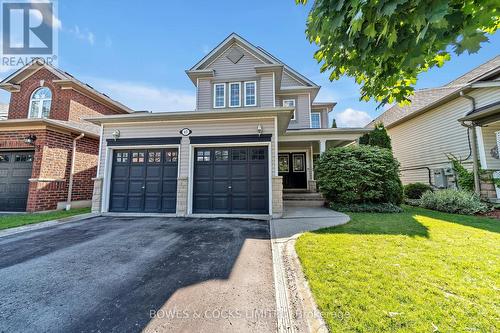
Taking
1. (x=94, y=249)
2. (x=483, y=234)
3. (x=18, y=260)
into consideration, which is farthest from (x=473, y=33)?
(x=18, y=260)

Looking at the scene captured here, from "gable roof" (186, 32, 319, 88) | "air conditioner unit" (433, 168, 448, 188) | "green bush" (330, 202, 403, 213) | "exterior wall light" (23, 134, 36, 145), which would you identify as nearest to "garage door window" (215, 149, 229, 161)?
"green bush" (330, 202, 403, 213)

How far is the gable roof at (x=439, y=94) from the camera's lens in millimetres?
9920

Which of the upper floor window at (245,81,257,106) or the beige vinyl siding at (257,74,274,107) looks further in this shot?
the upper floor window at (245,81,257,106)

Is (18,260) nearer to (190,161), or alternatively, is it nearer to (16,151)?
(190,161)

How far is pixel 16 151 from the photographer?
859cm

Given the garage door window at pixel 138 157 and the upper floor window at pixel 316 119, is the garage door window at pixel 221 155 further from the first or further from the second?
the upper floor window at pixel 316 119

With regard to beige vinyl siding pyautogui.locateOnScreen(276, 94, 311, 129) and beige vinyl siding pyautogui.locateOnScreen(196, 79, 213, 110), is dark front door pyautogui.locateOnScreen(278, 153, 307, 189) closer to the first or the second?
beige vinyl siding pyautogui.locateOnScreen(276, 94, 311, 129)

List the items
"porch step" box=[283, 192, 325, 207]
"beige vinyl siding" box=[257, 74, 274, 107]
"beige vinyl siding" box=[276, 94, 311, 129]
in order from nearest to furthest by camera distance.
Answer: "porch step" box=[283, 192, 325, 207], "beige vinyl siding" box=[257, 74, 274, 107], "beige vinyl siding" box=[276, 94, 311, 129]

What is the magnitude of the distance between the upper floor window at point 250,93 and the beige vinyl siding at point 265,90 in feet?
0.73

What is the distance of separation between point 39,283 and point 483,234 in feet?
27.6

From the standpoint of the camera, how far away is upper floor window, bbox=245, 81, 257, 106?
35.9 ft

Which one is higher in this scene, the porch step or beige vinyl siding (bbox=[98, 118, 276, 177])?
beige vinyl siding (bbox=[98, 118, 276, 177])

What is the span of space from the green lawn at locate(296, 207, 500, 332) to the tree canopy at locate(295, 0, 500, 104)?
254cm

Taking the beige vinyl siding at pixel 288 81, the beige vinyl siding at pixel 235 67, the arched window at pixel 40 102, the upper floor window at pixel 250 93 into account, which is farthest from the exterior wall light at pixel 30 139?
the beige vinyl siding at pixel 288 81
